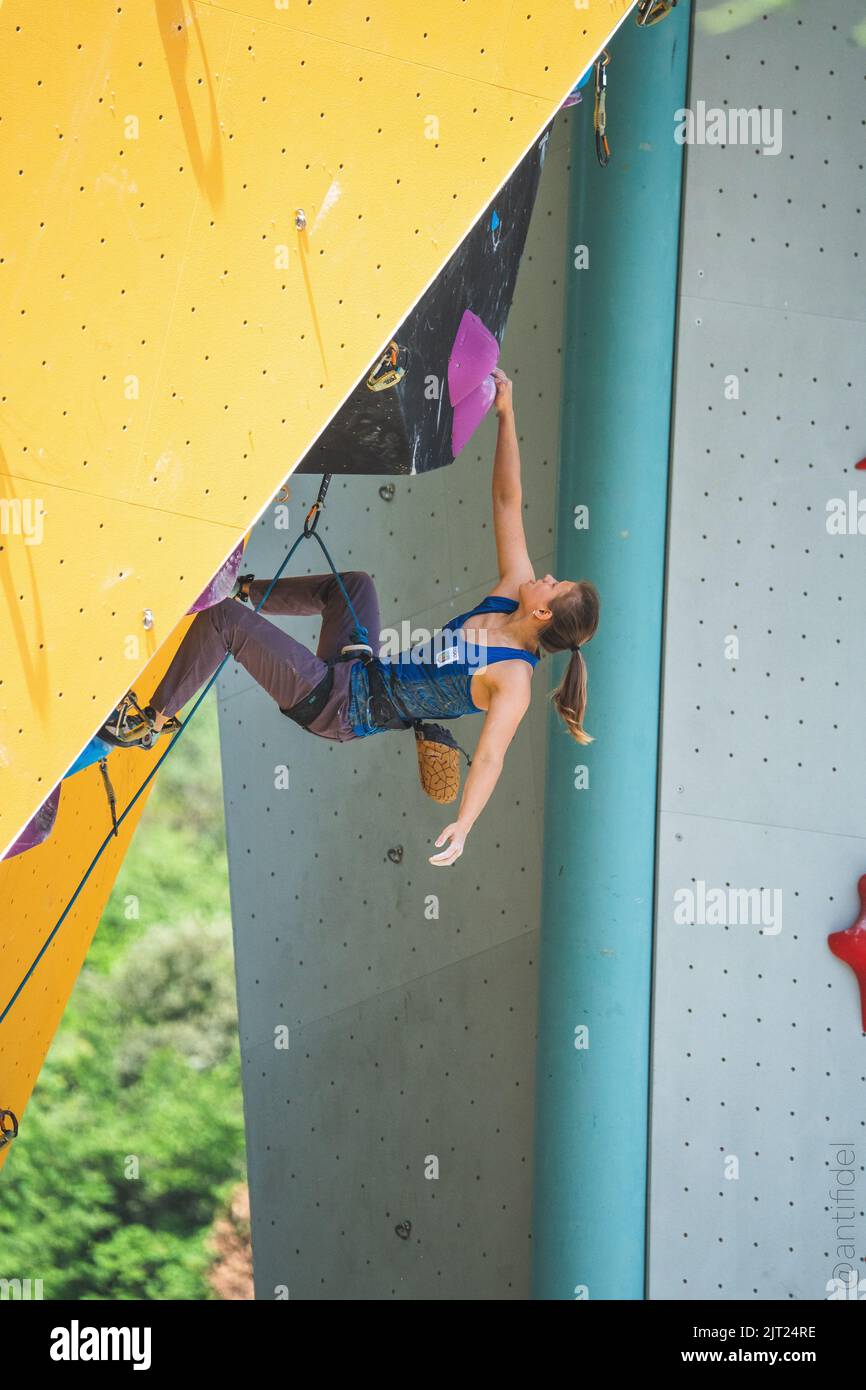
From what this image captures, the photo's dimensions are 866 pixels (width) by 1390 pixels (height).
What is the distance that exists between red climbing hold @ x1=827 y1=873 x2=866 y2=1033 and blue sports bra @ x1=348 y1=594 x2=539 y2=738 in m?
2.01

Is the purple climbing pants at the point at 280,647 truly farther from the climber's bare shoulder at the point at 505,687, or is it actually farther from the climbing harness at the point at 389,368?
the climbing harness at the point at 389,368

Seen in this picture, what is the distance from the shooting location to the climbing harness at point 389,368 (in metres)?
3.64

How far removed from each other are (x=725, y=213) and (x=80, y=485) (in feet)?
10.9

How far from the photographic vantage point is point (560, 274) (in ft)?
19.0

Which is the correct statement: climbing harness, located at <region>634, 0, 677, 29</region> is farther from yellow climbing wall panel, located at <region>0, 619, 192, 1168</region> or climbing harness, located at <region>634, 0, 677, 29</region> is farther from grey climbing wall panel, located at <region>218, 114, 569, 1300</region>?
yellow climbing wall panel, located at <region>0, 619, 192, 1168</region>

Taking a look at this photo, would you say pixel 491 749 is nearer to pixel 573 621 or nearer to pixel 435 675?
pixel 435 675

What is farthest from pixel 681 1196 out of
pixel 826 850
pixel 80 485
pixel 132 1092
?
pixel 132 1092

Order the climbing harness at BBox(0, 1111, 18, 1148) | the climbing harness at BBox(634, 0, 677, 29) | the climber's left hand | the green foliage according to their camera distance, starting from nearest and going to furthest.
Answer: the climber's left hand < the climbing harness at BBox(634, 0, 677, 29) < the climbing harness at BBox(0, 1111, 18, 1148) < the green foliage

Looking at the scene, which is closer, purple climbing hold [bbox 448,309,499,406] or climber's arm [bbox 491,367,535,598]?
purple climbing hold [bbox 448,309,499,406]

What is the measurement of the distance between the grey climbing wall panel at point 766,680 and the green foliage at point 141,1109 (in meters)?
8.46

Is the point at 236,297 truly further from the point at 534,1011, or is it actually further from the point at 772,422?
the point at 534,1011

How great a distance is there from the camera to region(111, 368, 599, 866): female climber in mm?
4090

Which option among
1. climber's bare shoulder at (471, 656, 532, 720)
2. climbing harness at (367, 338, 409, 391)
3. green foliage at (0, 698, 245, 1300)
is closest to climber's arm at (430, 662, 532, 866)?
climber's bare shoulder at (471, 656, 532, 720)

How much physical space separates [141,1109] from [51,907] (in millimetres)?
9029
